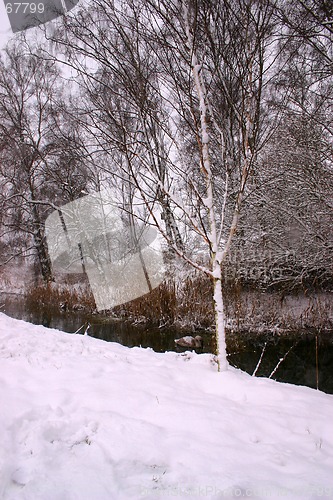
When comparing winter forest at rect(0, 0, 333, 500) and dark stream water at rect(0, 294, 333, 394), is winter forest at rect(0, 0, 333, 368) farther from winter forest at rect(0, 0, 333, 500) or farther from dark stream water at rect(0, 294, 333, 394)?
dark stream water at rect(0, 294, 333, 394)

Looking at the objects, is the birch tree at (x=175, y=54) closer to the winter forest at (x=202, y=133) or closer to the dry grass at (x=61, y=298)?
the winter forest at (x=202, y=133)

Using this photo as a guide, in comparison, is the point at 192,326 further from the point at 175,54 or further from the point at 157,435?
the point at 175,54

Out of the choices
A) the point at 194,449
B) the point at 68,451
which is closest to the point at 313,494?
the point at 194,449

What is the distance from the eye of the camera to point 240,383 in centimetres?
265

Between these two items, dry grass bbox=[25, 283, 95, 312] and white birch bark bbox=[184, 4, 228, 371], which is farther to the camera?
dry grass bbox=[25, 283, 95, 312]

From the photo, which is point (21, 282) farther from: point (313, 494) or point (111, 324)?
point (313, 494)

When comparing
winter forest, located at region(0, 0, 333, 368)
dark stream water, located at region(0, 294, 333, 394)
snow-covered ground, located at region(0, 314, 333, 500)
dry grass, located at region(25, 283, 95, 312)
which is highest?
winter forest, located at region(0, 0, 333, 368)

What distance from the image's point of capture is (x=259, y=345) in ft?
20.5

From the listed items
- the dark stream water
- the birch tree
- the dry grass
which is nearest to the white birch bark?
the birch tree

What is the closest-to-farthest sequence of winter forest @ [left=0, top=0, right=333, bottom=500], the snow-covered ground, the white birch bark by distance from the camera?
1. the snow-covered ground
2. winter forest @ [left=0, top=0, right=333, bottom=500]
3. the white birch bark

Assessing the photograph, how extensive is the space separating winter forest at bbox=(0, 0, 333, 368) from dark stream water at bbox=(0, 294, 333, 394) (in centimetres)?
69

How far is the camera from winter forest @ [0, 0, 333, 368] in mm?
2771

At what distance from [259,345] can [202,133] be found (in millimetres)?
4808

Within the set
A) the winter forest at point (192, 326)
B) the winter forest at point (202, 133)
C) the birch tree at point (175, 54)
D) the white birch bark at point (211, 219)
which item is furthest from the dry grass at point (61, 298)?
the birch tree at point (175, 54)
